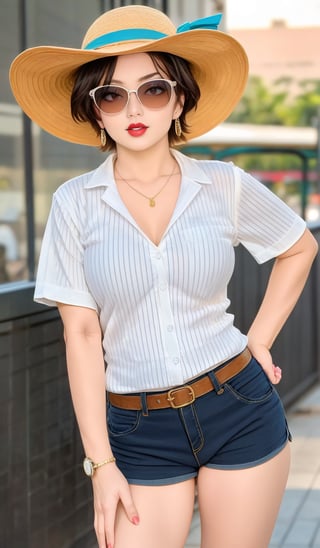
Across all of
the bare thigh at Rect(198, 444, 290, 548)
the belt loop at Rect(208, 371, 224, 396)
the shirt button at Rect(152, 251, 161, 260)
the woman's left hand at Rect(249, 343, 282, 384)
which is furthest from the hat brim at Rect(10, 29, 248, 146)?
the bare thigh at Rect(198, 444, 290, 548)

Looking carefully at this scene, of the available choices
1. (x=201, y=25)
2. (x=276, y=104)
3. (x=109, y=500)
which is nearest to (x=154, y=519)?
(x=109, y=500)

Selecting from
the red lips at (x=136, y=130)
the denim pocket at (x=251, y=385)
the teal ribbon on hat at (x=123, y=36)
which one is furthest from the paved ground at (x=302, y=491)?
the teal ribbon on hat at (x=123, y=36)

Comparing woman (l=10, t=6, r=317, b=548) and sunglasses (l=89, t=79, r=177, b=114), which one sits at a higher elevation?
sunglasses (l=89, t=79, r=177, b=114)

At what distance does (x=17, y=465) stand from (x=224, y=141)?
17.6 meters

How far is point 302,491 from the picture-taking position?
18.4 feet

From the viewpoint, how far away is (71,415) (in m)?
4.05

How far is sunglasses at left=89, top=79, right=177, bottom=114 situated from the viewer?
2.60 metres

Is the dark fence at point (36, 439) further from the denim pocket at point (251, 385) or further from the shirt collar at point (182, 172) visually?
the denim pocket at point (251, 385)

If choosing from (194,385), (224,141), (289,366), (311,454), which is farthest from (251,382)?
(224,141)

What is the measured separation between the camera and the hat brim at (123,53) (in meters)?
2.59

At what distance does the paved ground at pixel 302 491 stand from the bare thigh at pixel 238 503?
2070 mm

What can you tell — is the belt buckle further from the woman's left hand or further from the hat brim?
the hat brim

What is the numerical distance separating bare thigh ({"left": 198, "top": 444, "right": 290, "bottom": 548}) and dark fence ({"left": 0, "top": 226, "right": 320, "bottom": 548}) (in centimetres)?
108

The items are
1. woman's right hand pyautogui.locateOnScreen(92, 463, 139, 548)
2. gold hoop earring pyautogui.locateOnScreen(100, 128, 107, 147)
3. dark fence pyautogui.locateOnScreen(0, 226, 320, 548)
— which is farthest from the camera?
dark fence pyautogui.locateOnScreen(0, 226, 320, 548)
